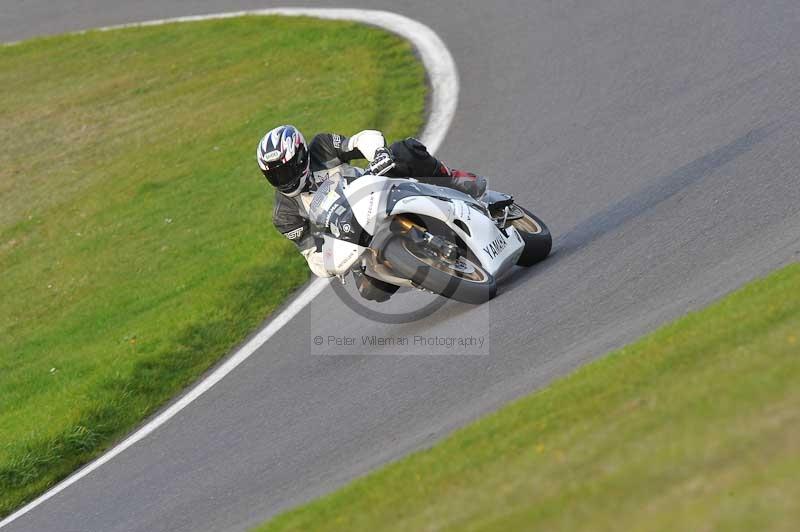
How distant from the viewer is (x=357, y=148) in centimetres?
962

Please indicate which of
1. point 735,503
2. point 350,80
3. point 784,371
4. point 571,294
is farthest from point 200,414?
point 350,80

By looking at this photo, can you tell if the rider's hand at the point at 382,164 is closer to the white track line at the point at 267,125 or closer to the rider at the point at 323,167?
the rider at the point at 323,167

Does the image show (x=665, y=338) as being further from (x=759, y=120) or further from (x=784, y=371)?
(x=759, y=120)

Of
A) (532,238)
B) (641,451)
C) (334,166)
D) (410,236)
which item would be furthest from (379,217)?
(641,451)

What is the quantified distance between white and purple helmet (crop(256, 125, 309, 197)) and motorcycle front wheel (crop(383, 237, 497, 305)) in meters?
1.06

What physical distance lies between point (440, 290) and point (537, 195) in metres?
3.31

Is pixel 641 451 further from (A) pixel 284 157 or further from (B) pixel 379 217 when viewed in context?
(A) pixel 284 157

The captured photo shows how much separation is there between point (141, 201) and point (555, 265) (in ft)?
26.4

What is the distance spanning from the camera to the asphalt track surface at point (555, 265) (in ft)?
25.5

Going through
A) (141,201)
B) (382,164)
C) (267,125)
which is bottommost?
(141,201)

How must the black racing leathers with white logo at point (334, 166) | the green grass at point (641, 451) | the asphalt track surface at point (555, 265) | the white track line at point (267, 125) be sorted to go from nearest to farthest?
1. the green grass at point (641, 451)
2. the asphalt track surface at point (555, 265)
3. the black racing leathers with white logo at point (334, 166)
4. the white track line at point (267, 125)

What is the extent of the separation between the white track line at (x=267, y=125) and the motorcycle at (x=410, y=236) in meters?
1.82

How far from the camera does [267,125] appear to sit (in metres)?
17.0

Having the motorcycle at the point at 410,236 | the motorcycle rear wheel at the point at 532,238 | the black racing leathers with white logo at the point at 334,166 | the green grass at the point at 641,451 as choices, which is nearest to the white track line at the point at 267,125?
the black racing leathers with white logo at the point at 334,166
